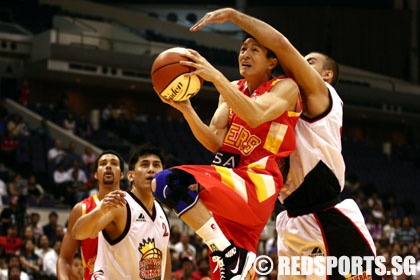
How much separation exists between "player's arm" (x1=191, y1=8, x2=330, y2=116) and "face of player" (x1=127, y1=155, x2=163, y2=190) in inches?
62.5

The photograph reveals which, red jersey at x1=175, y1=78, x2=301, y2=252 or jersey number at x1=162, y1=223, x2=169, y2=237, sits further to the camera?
jersey number at x1=162, y1=223, x2=169, y2=237

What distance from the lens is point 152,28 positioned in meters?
29.0

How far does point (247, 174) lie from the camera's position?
4.72 metres

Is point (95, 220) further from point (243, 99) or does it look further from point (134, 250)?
point (243, 99)

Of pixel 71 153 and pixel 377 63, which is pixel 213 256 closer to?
pixel 71 153

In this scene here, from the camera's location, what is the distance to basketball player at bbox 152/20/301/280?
4.59 metres

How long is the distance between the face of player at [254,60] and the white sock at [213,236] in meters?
1.03

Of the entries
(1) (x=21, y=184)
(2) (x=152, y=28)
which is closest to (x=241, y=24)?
(1) (x=21, y=184)

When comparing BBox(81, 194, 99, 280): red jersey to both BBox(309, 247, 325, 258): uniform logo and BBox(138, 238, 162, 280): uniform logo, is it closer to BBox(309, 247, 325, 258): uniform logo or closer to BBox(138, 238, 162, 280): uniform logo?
BBox(138, 238, 162, 280): uniform logo

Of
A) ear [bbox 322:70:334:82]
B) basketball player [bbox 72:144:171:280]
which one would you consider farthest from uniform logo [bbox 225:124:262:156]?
basketball player [bbox 72:144:171:280]

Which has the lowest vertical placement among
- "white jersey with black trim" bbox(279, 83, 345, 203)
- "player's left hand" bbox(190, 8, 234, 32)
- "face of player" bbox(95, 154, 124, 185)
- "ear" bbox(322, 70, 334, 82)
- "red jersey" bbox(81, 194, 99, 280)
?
"red jersey" bbox(81, 194, 99, 280)

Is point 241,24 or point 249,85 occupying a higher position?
point 241,24

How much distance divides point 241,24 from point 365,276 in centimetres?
180

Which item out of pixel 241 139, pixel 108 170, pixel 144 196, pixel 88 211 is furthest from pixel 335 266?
pixel 88 211
